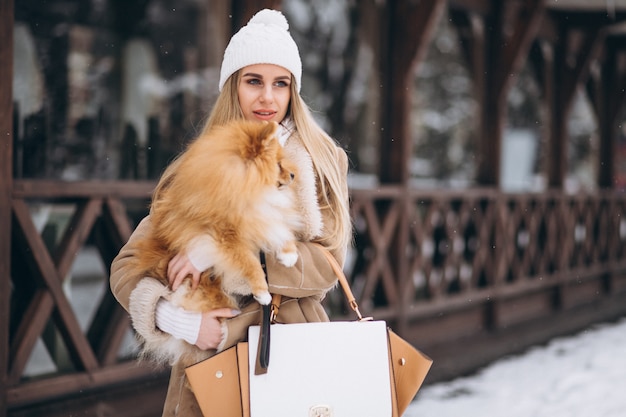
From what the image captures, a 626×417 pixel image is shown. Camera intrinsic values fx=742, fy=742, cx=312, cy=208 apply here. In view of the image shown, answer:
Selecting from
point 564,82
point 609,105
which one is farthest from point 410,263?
point 609,105

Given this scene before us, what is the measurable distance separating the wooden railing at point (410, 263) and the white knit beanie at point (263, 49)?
1.77 meters

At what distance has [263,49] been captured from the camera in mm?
2043

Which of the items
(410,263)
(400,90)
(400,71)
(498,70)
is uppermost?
(498,70)

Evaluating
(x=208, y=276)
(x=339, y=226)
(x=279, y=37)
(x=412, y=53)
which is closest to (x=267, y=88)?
(x=279, y=37)

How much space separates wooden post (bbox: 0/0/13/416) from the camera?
10.8 ft

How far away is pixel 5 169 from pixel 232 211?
78.5 inches

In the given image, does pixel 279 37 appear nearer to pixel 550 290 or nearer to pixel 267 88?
pixel 267 88

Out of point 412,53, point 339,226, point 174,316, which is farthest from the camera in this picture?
point 412,53

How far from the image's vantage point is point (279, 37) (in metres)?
2.08

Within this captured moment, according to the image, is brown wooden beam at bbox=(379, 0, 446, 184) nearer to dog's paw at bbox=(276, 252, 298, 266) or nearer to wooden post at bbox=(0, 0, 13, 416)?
wooden post at bbox=(0, 0, 13, 416)

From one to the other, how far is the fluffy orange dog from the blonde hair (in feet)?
0.54

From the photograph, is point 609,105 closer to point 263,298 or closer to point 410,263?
point 410,263

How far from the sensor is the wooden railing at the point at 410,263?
3.65m

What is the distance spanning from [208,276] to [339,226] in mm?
401
